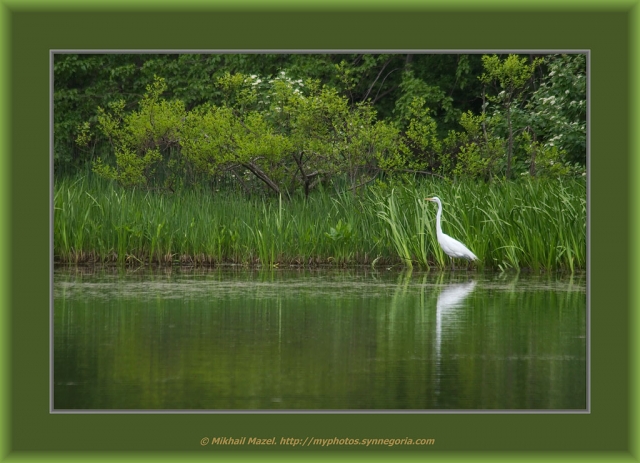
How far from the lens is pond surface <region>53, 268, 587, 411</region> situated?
650 cm

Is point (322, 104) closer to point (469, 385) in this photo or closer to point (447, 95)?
point (447, 95)

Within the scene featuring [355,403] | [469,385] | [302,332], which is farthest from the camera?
[302,332]

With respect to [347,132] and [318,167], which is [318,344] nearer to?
[347,132]

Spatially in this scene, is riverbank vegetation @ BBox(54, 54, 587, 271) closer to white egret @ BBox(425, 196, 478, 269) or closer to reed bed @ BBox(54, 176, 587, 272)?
reed bed @ BBox(54, 176, 587, 272)

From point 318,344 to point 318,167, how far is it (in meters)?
9.28

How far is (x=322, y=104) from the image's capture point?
16.2 m

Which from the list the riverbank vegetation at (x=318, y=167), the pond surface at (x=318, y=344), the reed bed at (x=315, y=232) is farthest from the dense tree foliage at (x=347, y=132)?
the pond surface at (x=318, y=344)

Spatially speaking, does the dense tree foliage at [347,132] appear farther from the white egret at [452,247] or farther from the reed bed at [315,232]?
the white egret at [452,247]

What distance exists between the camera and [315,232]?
13.6 m

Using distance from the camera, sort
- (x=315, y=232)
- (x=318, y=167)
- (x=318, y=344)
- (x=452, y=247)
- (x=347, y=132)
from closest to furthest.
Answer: (x=318, y=344), (x=452, y=247), (x=315, y=232), (x=347, y=132), (x=318, y=167)

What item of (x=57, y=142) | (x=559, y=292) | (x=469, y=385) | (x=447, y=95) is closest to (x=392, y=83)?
(x=447, y=95)

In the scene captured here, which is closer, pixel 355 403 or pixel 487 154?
pixel 355 403

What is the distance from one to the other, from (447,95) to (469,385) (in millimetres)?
15666

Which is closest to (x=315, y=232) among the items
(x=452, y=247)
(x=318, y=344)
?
(x=452, y=247)
